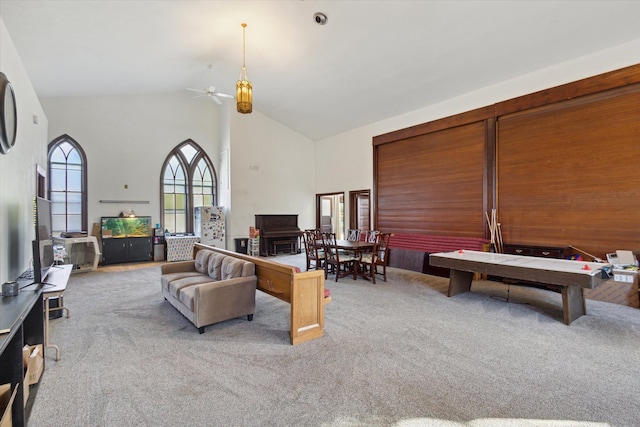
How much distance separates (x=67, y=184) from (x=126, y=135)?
1835 millimetres

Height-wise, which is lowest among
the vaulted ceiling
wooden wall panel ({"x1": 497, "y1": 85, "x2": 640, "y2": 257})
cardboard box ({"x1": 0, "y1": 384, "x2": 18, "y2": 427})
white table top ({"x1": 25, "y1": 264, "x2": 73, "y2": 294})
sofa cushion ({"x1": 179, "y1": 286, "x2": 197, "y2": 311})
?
cardboard box ({"x1": 0, "y1": 384, "x2": 18, "y2": 427})

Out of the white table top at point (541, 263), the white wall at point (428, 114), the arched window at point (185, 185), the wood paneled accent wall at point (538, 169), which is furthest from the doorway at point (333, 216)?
the white table top at point (541, 263)

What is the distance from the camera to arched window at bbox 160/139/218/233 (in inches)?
348

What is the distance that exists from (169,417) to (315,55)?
19.6ft

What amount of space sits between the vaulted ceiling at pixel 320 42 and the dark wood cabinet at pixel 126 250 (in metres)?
3.66

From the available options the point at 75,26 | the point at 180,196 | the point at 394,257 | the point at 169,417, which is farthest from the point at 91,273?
the point at 394,257

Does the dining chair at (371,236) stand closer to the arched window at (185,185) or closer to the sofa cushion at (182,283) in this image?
the sofa cushion at (182,283)

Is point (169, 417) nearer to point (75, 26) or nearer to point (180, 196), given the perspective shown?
point (75, 26)

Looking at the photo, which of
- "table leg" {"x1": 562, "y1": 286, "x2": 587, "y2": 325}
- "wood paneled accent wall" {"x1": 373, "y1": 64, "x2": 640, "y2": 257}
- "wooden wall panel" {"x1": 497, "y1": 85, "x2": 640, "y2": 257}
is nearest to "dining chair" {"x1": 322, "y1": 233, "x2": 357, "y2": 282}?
"wood paneled accent wall" {"x1": 373, "y1": 64, "x2": 640, "y2": 257}

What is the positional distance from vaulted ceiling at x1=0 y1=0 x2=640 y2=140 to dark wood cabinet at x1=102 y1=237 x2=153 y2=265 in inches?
144

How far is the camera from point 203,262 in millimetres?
4598

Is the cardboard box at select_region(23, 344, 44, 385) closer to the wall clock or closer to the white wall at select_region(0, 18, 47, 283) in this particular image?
the white wall at select_region(0, 18, 47, 283)

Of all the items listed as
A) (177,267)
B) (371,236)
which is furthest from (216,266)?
(371,236)

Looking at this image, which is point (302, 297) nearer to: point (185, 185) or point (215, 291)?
point (215, 291)
